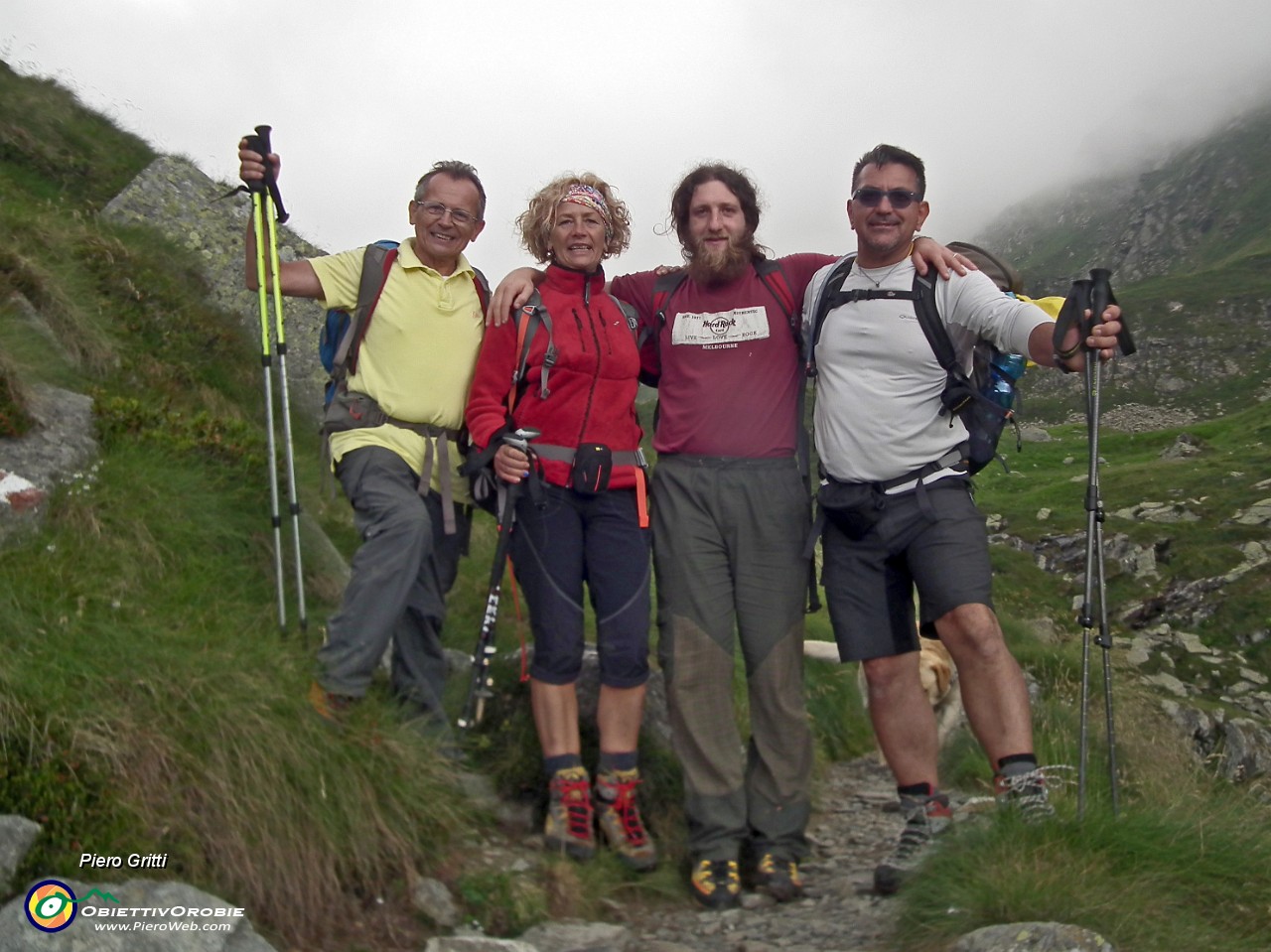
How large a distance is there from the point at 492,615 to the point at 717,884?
1983mm

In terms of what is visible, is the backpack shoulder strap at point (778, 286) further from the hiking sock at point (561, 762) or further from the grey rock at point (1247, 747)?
the grey rock at point (1247, 747)

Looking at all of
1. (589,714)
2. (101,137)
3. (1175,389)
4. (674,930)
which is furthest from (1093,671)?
(1175,389)

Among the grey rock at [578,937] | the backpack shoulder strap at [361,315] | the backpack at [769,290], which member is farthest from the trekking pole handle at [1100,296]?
the backpack shoulder strap at [361,315]

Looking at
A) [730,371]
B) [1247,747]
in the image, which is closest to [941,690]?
[730,371]

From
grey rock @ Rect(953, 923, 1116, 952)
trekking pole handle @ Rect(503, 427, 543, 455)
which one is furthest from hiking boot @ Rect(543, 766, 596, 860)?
grey rock @ Rect(953, 923, 1116, 952)

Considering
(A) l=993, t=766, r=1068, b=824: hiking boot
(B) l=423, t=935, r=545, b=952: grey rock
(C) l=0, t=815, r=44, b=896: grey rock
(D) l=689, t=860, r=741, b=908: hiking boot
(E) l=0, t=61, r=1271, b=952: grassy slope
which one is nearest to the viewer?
(C) l=0, t=815, r=44, b=896: grey rock

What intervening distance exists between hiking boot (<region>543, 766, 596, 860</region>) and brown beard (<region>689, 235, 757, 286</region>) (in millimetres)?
3051

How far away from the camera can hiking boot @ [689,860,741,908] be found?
577cm

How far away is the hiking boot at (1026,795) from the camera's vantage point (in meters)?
4.97

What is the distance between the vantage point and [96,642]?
5.02 m

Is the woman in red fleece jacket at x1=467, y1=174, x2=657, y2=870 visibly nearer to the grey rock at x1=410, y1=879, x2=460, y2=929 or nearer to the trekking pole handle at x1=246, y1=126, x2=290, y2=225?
the grey rock at x1=410, y1=879, x2=460, y2=929

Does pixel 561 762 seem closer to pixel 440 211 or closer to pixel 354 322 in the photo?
pixel 354 322

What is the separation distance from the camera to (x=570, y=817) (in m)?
5.88

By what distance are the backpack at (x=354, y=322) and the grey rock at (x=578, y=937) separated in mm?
3181
